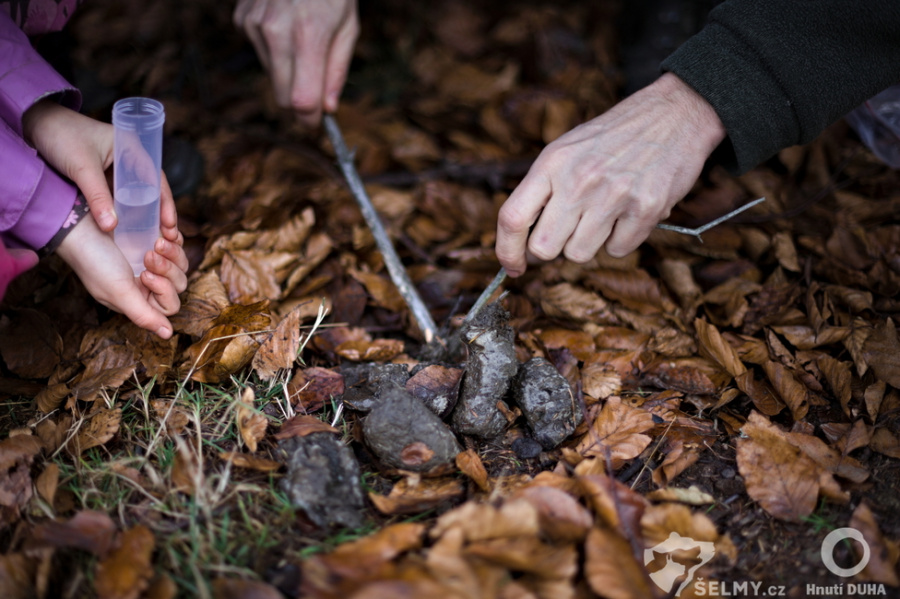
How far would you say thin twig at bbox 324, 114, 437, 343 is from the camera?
1.86 meters

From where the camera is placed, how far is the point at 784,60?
1.58 m

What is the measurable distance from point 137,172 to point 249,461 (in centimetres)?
74

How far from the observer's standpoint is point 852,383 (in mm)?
1667

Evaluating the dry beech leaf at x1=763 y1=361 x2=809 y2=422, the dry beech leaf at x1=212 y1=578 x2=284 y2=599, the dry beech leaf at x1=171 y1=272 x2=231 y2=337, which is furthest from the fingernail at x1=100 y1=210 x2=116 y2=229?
the dry beech leaf at x1=763 y1=361 x2=809 y2=422

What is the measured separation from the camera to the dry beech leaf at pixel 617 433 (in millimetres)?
1505

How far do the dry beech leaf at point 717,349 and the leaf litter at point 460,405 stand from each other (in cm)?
1

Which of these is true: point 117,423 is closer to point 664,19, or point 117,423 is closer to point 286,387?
point 286,387

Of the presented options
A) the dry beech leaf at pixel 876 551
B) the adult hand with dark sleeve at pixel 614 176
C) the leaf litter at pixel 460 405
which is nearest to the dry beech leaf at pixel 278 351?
the leaf litter at pixel 460 405

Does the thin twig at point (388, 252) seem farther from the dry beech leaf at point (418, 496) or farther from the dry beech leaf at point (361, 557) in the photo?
the dry beech leaf at point (361, 557)

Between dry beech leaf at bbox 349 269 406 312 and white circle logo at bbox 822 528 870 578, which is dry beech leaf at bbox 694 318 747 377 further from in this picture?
dry beech leaf at bbox 349 269 406 312

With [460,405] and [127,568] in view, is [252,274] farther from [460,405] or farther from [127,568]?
[127,568]

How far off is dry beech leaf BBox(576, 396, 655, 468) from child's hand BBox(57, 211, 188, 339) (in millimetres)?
1073

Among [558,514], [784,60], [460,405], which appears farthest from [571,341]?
[784,60]

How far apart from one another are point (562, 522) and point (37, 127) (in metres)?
1.57
